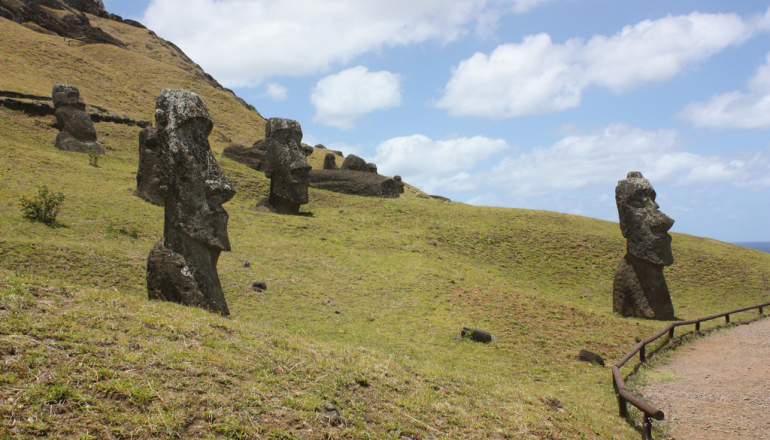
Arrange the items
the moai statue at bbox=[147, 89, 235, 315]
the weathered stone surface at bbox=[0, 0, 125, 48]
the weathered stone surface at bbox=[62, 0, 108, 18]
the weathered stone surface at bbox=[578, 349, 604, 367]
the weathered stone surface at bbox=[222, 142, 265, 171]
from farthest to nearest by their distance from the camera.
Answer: the weathered stone surface at bbox=[62, 0, 108, 18]
the weathered stone surface at bbox=[0, 0, 125, 48]
the weathered stone surface at bbox=[222, 142, 265, 171]
the weathered stone surface at bbox=[578, 349, 604, 367]
the moai statue at bbox=[147, 89, 235, 315]

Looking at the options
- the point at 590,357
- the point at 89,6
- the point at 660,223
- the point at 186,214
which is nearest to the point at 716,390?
the point at 590,357

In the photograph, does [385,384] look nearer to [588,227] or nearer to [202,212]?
[202,212]

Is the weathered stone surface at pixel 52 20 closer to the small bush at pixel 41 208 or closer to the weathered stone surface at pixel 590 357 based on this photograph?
the small bush at pixel 41 208

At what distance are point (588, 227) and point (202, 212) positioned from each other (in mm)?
21577

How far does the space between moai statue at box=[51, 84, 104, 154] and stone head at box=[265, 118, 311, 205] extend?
9.48 meters

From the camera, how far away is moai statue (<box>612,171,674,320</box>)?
48.2 ft

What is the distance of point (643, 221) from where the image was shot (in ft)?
48.7

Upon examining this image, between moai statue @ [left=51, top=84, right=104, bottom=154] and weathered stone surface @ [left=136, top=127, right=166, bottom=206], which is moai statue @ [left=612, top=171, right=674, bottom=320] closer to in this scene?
weathered stone surface @ [left=136, top=127, right=166, bottom=206]

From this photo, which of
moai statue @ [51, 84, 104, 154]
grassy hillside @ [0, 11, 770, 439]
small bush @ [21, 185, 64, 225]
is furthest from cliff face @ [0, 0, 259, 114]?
small bush @ [21, 185, 64, 225]

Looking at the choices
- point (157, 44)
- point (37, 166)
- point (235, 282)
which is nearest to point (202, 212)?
point (235, 282)

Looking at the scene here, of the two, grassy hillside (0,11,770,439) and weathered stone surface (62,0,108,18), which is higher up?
weathered stone surface (62,0,108,18)

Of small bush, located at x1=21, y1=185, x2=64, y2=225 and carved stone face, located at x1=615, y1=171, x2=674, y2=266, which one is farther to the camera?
carved stone face, located at x1=615, y1=171, x2=674, y2=266

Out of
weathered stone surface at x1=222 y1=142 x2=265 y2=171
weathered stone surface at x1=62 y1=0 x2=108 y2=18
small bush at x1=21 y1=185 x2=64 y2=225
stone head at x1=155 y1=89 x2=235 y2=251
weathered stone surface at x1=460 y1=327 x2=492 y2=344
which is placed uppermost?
weathered stone surface at x1=62 y1=0 x2=108 y2=18

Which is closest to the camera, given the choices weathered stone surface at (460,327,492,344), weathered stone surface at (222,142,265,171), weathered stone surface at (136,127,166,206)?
weathered stone surface at (460,327,492,344)
